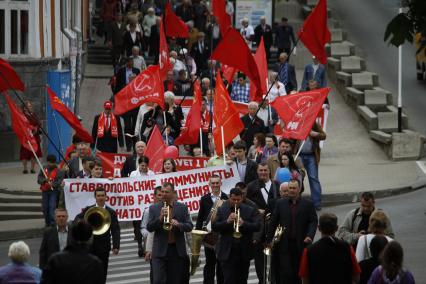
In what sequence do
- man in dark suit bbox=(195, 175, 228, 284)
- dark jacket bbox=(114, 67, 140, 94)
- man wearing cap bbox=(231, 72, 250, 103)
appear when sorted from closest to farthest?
man in dark suit bbox=(195, 175, 228, 284) → man wearing cap bbox=(231, 72, 250, 103) → dark jacket bbox=(114, 67, 140, 94)

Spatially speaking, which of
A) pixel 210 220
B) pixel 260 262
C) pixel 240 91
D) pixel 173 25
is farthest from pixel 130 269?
pixel 240 91

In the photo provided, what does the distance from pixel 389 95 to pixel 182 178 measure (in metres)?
14.0

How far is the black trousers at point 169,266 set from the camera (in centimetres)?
1808

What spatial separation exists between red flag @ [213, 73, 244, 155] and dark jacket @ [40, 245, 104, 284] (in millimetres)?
9893

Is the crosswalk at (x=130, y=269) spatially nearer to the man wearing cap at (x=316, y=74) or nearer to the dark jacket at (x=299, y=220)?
the dark jacket at (x=299, y=220)

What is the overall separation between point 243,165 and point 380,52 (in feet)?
70.2

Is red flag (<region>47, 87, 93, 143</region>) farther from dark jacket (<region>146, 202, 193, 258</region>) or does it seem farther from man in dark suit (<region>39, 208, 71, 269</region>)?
man in dark suit (<region>39, 208, 71, 269</region>)

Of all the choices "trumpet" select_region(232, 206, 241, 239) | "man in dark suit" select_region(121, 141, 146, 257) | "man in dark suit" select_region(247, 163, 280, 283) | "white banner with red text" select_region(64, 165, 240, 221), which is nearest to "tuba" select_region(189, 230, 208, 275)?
"trumpet" select_region(232, 206, 241, 239)

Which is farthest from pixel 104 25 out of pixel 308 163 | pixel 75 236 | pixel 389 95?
pixel 75 236

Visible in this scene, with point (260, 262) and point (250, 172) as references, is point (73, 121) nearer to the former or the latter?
point (250, 172)

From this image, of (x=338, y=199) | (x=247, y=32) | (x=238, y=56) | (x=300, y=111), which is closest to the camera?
(x=300, y=111)

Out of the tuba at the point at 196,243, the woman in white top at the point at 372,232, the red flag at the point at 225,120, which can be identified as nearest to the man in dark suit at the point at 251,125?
the red flag at the point at 225,120

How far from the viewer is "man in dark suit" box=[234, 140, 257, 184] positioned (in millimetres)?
21938

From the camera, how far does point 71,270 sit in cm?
1362
